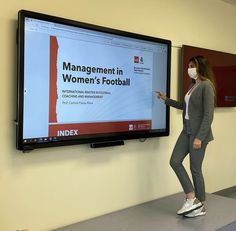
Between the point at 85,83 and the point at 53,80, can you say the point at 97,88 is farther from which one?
the point at 53,80

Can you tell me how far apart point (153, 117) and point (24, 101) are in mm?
1441

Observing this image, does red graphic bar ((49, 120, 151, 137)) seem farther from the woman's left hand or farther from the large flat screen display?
the woman's left hand

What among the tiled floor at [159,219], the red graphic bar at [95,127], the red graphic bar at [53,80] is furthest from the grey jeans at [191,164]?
the red graphic bar at [53,80]

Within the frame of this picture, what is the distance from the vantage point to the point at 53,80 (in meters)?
2.69

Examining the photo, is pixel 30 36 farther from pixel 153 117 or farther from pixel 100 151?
pixel 153 117

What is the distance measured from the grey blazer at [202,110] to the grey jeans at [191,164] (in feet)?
0.38

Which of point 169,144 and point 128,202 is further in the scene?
point 169,144

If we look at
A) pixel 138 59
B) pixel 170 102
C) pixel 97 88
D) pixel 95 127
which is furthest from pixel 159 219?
pixel 138 59

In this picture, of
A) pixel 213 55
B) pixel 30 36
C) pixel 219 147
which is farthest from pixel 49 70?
pixel 219 147

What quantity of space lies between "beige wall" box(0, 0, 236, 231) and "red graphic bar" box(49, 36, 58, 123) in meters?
0.27

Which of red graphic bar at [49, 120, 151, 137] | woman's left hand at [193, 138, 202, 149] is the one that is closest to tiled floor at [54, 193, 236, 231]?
woman's left hand at [193, 138, 202, 149]

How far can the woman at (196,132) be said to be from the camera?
313 cm

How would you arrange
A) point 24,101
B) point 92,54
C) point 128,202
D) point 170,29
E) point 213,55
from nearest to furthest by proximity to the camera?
point 24,101 < point 92,54 < point 128,202 < point 170,29 < point 213,55

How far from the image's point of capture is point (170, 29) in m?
3.83
